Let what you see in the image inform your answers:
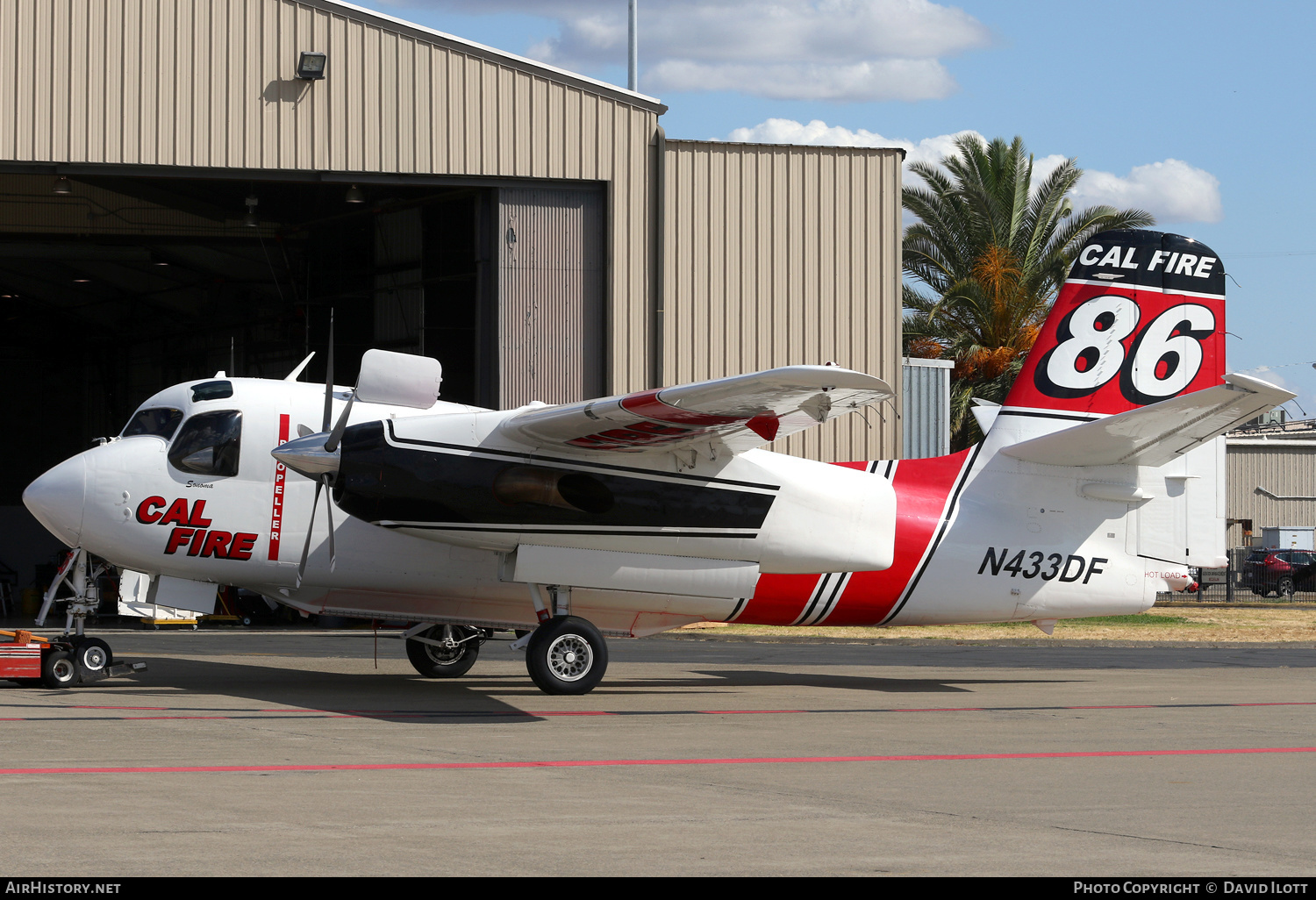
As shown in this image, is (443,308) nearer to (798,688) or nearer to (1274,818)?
(798,688)

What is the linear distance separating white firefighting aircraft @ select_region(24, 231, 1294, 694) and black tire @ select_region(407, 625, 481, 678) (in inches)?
1.3

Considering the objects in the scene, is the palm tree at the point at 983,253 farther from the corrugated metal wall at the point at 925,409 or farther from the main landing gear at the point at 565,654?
the main landing gear at the point at 565,654

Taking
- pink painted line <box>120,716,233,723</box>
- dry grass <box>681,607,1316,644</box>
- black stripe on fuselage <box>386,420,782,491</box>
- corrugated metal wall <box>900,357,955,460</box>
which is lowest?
dry grass <box>681,607,1316,644</box>

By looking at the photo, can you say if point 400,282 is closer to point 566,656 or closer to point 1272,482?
point 566,656

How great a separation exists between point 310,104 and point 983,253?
68.2 ft

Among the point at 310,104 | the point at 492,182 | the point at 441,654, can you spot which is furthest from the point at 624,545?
the point at 310,104

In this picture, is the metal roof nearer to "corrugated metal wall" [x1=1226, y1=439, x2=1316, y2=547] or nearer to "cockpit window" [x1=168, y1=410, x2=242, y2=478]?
"cockpit window" [x1=168, y1=410, x2=242, y2=478]

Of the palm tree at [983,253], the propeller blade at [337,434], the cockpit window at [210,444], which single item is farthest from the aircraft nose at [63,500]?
the palm tree at [983,253]

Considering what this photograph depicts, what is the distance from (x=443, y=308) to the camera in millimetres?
30016

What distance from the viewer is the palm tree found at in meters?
38.1

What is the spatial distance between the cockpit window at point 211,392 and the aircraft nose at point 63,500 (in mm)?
1417

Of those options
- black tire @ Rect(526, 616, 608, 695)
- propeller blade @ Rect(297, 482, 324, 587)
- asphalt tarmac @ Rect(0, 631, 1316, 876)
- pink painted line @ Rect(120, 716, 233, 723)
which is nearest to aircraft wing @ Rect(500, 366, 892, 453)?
black tire @ Rect(526, 616, 608, 695)

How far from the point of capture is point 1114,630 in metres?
28.5
